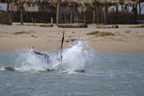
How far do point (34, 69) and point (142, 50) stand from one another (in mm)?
6707

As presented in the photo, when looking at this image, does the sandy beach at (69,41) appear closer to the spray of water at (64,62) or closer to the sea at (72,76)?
the sea at (72,76)

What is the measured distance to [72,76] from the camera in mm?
11789

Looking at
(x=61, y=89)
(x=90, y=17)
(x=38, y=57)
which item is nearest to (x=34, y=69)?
(x=38, y=57)

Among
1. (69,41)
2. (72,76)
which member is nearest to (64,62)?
(72,76)

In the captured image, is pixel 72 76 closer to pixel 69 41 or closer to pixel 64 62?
pixel 64 62

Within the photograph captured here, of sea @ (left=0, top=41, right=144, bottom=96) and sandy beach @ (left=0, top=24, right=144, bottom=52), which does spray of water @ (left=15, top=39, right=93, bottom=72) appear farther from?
sandy beach @ (left=0, top=24, right=144, bottom=52)

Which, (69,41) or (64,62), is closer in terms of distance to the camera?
(64,62)

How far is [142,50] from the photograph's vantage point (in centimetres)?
1803

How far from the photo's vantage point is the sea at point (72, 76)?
31.7 ft

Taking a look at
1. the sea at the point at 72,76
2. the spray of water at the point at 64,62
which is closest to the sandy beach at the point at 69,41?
the sea at the point at 72,76

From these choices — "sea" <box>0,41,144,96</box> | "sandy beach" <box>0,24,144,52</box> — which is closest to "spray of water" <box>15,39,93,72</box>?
"sea" <box>0,41,144,96</box>

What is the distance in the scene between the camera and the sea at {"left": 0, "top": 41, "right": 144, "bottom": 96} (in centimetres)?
965

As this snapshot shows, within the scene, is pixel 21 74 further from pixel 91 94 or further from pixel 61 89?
pixel 91 94

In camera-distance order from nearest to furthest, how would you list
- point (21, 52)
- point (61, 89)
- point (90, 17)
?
1. point (61, 89)
2. point (21, 52)
3. point (90, 17)
